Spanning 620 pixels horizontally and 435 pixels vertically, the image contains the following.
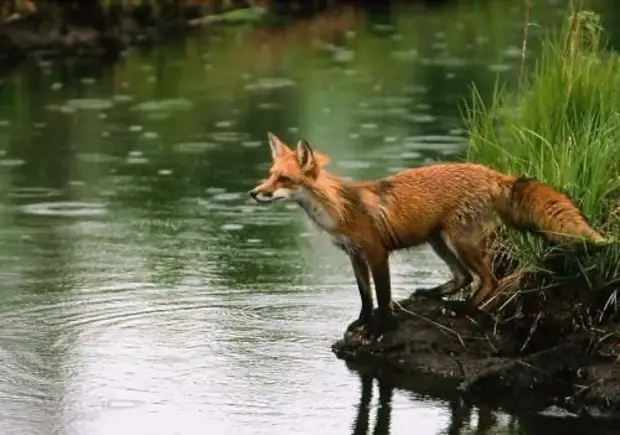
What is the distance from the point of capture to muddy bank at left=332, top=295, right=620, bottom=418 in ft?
24.7

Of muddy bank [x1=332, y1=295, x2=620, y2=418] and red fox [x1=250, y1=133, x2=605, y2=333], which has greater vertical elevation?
red fox [x1=250, y1=133, x2=605, y2=333]

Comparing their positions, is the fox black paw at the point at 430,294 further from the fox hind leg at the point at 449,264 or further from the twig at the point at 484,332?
the twig at the point at 484,332

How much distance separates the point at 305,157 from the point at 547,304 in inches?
61.6

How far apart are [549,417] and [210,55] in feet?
75.5

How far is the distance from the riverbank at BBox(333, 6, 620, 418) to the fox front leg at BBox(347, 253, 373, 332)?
0.36 feet

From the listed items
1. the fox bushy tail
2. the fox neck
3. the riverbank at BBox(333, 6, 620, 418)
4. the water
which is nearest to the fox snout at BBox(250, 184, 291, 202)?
the fox neck

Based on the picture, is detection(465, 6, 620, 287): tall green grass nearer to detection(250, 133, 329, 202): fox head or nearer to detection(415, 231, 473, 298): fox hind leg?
detection(415, 231, 473, 298): fox hind leg

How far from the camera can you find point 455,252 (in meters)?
8.41

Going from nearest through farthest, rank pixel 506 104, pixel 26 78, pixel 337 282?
1. pixel 506 104
2. pixel 337 282
3. pixel 26 78

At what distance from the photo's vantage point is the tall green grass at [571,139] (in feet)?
26.5

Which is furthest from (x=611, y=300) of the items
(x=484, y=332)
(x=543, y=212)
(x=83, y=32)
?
(x=83, y=32)

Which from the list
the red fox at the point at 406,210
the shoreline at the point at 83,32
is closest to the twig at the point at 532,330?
the red fox at the point at 406,210

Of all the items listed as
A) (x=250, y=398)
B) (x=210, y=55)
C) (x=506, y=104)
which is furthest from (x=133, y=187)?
(x=210, y=55)

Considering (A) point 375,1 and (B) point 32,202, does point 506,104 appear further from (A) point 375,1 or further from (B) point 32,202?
(A) point 375,1
